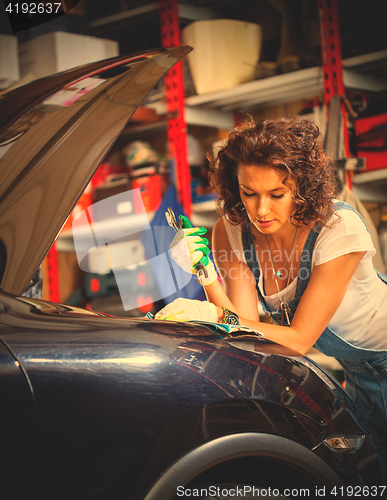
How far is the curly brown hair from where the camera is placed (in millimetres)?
1062

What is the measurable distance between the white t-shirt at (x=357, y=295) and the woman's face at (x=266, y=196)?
0.35ft

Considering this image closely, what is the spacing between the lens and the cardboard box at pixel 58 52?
8.00ft

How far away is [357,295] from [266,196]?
0.34m

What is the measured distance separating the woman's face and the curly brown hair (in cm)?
1

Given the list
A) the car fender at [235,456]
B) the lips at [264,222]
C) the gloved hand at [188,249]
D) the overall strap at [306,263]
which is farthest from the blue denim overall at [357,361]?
the car fender at [235,456]

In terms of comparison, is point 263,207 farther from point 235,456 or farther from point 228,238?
point 235,456

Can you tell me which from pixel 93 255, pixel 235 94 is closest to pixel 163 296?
pixel 93 255

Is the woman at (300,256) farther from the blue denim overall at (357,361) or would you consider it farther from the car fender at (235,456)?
the car fender at (235,456)

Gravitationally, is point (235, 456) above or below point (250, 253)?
→ below

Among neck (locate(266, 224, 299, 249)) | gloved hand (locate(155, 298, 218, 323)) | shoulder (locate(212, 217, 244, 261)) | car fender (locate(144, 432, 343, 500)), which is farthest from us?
shoulder (locate(212, 217, 244, 261))

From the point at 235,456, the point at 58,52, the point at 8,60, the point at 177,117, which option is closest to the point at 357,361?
the point at 235,456

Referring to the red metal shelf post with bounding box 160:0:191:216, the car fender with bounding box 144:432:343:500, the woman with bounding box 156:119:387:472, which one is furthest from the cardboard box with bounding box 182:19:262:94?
the car fender with bounding box 144:432:343:500

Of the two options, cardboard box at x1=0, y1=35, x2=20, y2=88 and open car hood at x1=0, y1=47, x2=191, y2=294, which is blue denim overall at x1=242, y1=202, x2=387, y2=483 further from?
cardboard box at x1=0, y1=35, x2=20, y2=88

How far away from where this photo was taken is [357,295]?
1151mm
